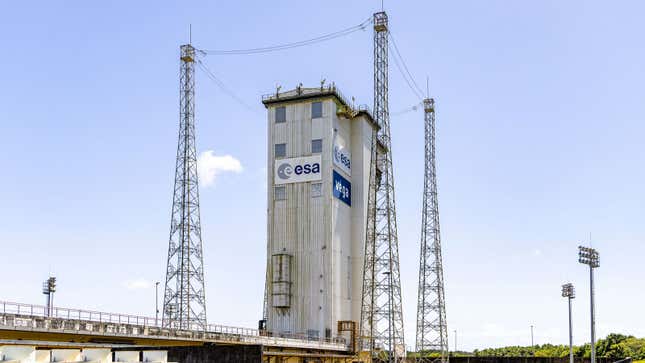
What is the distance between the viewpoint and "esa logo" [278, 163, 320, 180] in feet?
324

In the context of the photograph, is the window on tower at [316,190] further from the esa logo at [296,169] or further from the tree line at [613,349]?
the tree line at [613,349]

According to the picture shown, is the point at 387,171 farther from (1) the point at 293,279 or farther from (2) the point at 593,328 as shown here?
(2) the point at 593,328

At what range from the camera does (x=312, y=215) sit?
98312 mm

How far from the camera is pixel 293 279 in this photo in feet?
322

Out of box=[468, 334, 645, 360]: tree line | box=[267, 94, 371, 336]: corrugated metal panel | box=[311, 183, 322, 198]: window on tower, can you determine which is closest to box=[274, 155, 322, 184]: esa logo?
box=[267, 94, 371, 336]: corrugated metal panel

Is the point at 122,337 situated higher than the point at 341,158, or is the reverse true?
the point at 341,158

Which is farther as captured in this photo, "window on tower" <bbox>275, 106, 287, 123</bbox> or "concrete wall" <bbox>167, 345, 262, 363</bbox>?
"window on tower" <bbox>275, 106, 287, 123</bbox>

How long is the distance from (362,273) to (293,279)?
1099cm

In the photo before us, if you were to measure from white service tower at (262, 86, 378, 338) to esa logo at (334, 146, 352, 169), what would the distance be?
128 mm

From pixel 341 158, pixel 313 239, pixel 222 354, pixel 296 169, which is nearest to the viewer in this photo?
pixel 222 354

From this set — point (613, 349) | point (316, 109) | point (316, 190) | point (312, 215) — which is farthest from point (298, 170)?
point (613, 349)

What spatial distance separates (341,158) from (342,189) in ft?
13.3

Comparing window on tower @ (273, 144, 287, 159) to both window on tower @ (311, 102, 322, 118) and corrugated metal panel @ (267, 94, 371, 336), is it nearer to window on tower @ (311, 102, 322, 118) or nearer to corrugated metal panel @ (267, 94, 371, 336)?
corrugated metal panel @ (267, 94, 371, 336)

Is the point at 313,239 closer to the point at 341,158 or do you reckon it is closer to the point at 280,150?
the point at 341,158
